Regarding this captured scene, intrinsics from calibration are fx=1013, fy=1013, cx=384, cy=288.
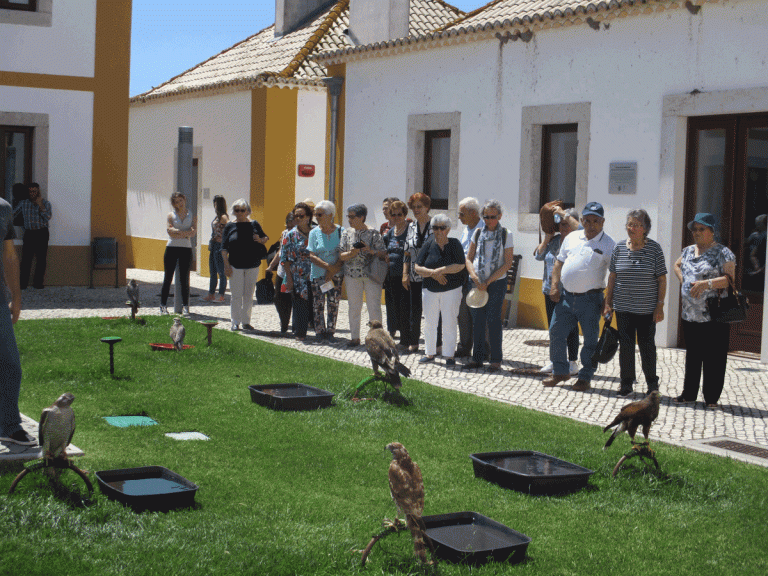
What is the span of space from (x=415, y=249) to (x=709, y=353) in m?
3.77

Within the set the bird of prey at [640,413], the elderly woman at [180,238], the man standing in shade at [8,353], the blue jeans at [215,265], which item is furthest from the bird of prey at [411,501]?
the blue jeans at [215,265]

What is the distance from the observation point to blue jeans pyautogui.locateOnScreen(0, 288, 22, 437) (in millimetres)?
5832

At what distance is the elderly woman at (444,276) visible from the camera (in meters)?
10.4

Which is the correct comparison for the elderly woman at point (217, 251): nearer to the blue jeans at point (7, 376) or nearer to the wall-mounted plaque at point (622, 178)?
the wall-mounted plaque at point (622, 178)

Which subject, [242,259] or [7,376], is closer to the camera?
[7,376]

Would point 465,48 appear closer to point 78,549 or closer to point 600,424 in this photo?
point 600,424

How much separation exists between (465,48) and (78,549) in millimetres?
12128

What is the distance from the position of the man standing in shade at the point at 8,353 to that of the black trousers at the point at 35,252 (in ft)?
37.9

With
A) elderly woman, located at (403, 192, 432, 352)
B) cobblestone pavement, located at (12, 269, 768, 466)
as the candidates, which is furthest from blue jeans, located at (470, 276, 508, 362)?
elderly woman, located at (403, 192, 432, 352)

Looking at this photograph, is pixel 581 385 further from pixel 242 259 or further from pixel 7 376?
pixel 7 376

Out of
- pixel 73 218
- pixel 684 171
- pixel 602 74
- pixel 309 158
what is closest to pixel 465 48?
pixel 602 74

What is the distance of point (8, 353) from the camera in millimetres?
5859

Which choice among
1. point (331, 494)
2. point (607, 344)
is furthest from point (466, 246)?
point (331, 494)

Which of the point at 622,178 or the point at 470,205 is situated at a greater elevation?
the point at 622,178
